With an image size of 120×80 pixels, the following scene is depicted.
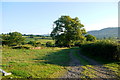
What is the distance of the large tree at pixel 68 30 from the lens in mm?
29156

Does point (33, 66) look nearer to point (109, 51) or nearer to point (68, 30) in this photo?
point (109, 51)

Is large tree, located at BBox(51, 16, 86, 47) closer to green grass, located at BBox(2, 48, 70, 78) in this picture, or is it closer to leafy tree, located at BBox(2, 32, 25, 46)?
green grass, located at BBox(2, 48, 70, 78)

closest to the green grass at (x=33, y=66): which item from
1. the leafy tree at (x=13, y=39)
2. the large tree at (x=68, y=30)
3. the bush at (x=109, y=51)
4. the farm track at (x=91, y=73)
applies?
the farm track at (x=91, y=73)

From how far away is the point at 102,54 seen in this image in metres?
11.0

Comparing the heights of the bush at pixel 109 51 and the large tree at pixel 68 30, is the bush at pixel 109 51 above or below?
below

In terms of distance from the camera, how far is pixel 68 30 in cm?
2984

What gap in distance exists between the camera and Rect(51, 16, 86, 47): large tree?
1148 inches

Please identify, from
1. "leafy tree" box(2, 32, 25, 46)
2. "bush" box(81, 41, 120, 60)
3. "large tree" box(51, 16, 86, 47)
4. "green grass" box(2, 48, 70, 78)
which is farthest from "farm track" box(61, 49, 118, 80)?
"leafy tree" box(2, 32, 25, 46)

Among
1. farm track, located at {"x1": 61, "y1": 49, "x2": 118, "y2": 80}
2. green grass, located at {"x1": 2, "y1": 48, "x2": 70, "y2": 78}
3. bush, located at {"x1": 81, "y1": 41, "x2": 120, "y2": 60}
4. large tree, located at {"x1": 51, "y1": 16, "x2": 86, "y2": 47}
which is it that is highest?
large tree, located at {"x1": 51, "y1": 16, "x2": 86, "y2": 47}

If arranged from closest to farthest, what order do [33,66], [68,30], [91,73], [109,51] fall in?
[91,73] < [33,66] < [109,51] < [68,30]

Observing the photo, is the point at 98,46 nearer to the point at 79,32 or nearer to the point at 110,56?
the point at 110,56

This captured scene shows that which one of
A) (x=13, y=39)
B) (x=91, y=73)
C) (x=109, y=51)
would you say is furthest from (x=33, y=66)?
(x=13, y=39)

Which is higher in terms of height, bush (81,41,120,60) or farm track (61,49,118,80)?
bush (81,41,120,60)

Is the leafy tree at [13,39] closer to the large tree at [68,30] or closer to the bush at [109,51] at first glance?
the large tree at [68,30]
